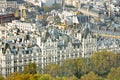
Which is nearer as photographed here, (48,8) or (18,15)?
(18,15)

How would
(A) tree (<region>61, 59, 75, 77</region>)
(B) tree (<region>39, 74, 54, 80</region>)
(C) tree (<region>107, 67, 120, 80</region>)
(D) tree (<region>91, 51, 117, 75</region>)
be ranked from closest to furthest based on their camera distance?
(B) tree (<region>39, 74, 54, 80</region>) < (C) tree (<region>107, 67, 120, 80</region>) < (A) tree (<region>61, 59, 75, 77</region>) < (D) tree (<region>91, 51, 117, 75</region>)

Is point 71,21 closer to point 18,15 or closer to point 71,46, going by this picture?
point 18,15

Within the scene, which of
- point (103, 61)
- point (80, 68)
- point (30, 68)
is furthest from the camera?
point (103, 61)

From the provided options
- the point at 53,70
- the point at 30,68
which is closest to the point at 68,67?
the point at 53,70

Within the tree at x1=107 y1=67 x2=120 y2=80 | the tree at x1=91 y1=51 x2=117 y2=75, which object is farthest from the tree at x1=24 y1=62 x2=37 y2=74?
the tree at x1=107 y1=67 x2=120 y2=80

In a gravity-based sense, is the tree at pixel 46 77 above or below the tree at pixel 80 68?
above

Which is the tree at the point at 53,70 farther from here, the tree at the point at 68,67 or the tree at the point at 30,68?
the tree at the point at 30,68

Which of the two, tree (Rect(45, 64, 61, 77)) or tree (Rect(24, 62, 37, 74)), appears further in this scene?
tree (Rect(45, 64, 61, 77))

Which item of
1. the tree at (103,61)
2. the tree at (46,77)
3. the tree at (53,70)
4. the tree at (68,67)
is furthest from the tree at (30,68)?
the tree at (103,61)

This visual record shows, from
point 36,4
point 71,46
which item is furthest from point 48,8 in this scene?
point 71,46

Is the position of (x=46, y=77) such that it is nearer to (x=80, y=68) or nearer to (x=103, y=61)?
(x=80, y=68)

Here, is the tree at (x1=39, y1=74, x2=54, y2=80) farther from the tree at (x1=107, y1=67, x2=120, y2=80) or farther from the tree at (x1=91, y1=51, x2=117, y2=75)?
the tree at (x1=91, y1=51, x2=117, y2=75)
